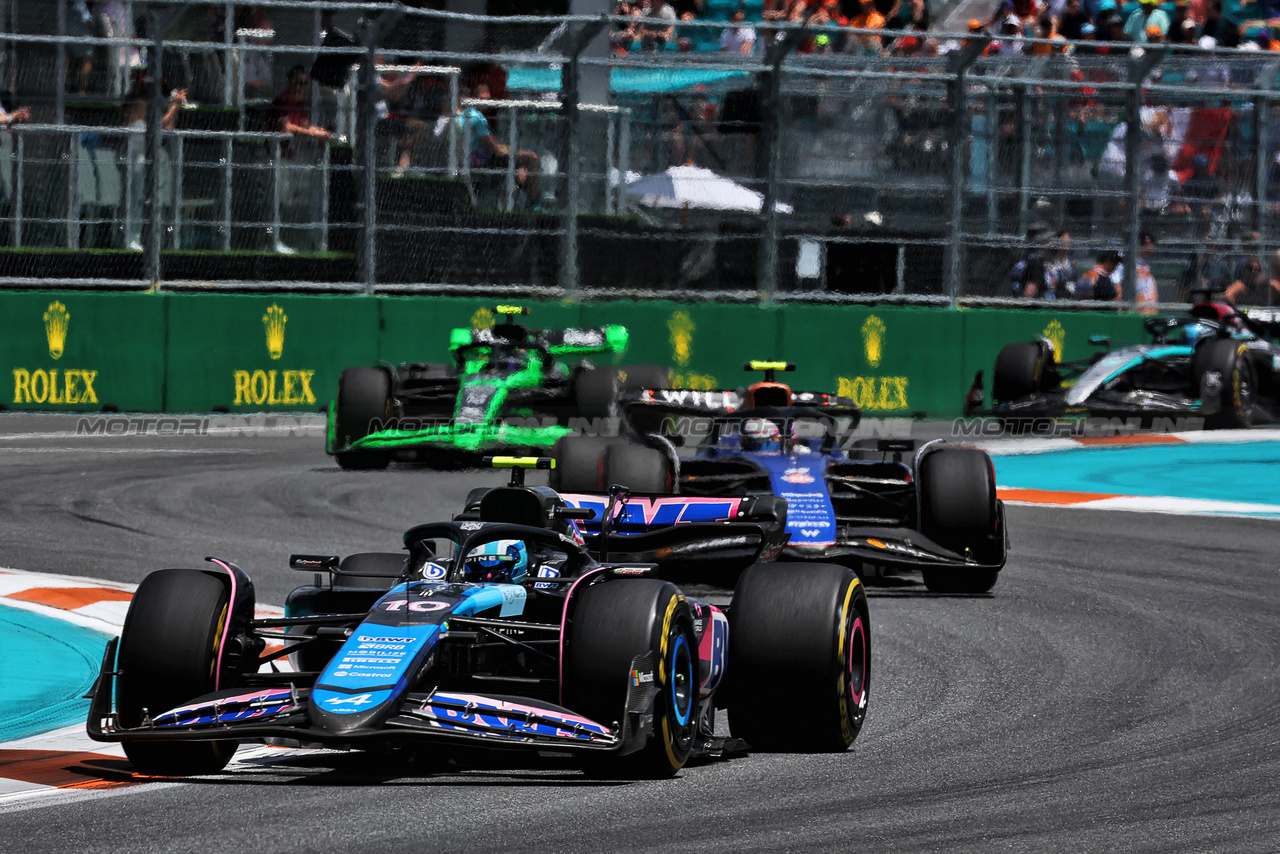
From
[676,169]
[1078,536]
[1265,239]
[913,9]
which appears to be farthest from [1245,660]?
[913,9]

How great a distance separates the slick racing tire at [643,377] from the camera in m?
16.9

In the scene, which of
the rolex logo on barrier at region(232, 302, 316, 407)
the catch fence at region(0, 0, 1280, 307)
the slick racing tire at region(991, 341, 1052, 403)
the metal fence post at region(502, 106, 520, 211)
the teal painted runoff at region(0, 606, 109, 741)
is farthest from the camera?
the slick racing tire at region(991, 341, 1052, 403)

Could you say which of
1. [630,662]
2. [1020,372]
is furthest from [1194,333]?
[630,662]

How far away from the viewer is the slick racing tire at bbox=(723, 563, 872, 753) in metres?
6.39

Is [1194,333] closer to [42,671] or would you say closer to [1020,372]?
[1020,372]

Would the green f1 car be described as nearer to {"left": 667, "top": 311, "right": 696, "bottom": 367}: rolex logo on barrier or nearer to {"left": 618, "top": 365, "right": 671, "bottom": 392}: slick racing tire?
{"left": 618, "top": 365, "right": 671, "bottom": 392}: slick racing tire

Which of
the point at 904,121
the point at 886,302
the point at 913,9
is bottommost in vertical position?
the point at 886,302

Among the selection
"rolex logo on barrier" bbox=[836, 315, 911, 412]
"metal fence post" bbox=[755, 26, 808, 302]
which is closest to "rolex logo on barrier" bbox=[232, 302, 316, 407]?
"metal fence post" bbox=[755, 26, 808, 302]

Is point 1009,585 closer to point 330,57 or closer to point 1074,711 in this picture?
point 1074,711

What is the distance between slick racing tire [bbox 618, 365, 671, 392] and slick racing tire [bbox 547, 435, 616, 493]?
5.36 m

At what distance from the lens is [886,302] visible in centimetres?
2030

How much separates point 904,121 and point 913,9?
7.28 m

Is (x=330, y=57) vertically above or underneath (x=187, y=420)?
above

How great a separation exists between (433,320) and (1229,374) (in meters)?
7.54
